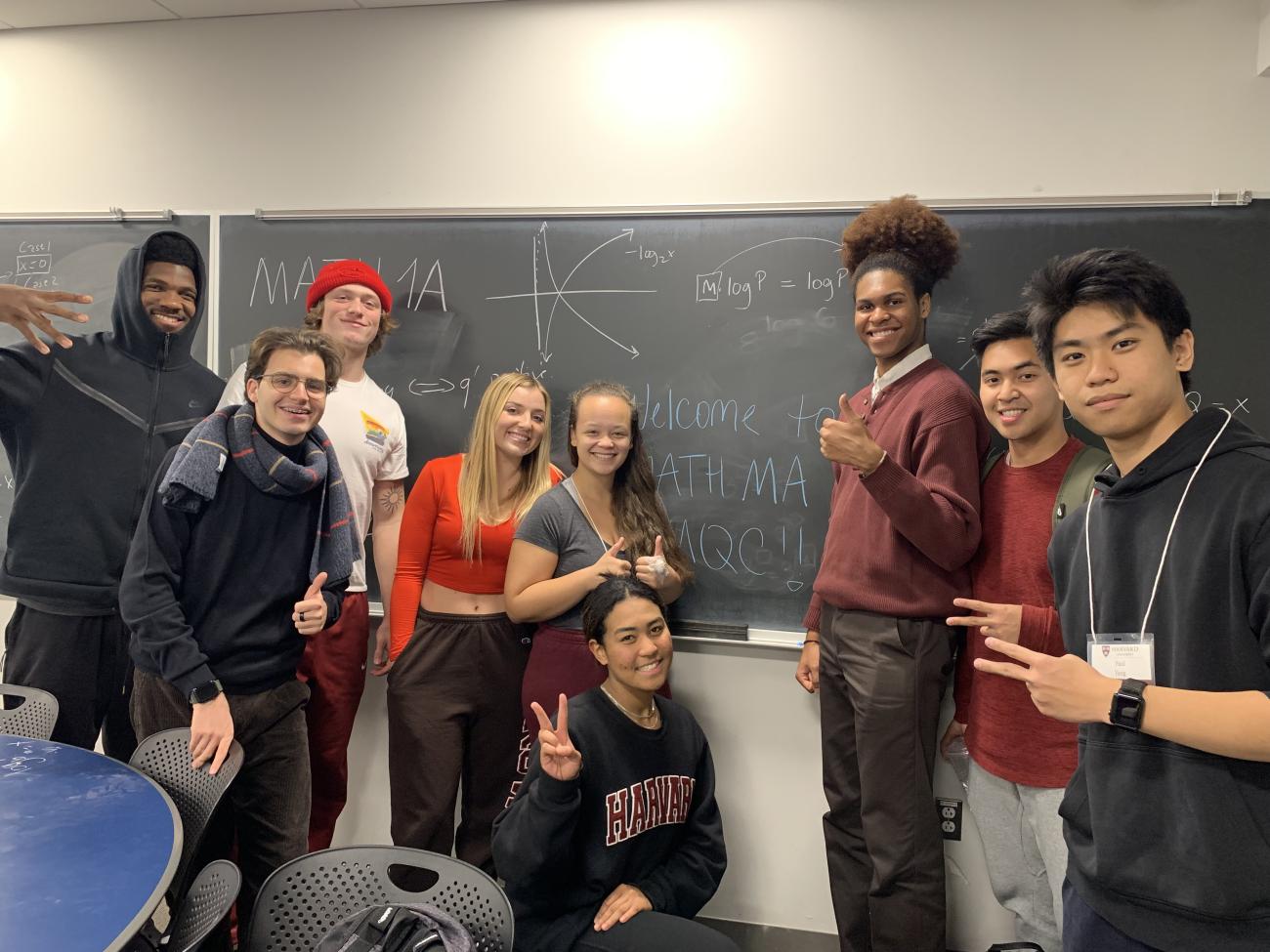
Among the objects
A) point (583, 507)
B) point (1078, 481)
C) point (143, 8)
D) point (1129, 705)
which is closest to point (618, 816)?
point (583, 507)

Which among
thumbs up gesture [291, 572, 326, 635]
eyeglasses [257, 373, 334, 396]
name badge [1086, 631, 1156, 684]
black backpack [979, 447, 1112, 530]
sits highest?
eyeglasses [257, 373, 334, 396]

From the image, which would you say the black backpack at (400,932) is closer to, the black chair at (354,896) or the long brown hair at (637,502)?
the black chair at (354,896)

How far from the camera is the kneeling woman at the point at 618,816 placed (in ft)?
5.52

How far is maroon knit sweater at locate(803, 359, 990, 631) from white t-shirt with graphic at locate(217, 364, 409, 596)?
1500mm

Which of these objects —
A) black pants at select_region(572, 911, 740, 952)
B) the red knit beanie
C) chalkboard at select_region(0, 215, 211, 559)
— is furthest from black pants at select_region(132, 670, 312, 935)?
chalkboard at select_region(0, 215, 211, 559)

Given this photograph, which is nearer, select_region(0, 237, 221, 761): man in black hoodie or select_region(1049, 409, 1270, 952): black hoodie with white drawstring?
select_region(1049, 409, 1270, 952): black hoodie with white drawstring

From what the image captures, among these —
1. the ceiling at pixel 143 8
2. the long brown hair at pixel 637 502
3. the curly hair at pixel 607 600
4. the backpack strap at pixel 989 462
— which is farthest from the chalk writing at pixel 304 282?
the backpack strap at pixel 989 462

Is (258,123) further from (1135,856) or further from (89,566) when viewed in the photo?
(1135,856)

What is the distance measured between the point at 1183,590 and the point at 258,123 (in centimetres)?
323

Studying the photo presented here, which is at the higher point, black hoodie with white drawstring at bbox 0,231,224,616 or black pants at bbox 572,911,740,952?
black hoodie with white drawstring at bbox 0,231,224,616

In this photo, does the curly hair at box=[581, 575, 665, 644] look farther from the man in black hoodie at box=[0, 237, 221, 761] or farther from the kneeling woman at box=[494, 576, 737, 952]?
the man in black hoodie at box=[0, 237, 221, 761]

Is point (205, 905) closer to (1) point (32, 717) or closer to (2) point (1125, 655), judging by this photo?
(1) point (32, 717)

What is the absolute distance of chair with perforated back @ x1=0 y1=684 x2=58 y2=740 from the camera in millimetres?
1981

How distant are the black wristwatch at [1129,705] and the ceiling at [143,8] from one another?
Answer: 9.33ft
